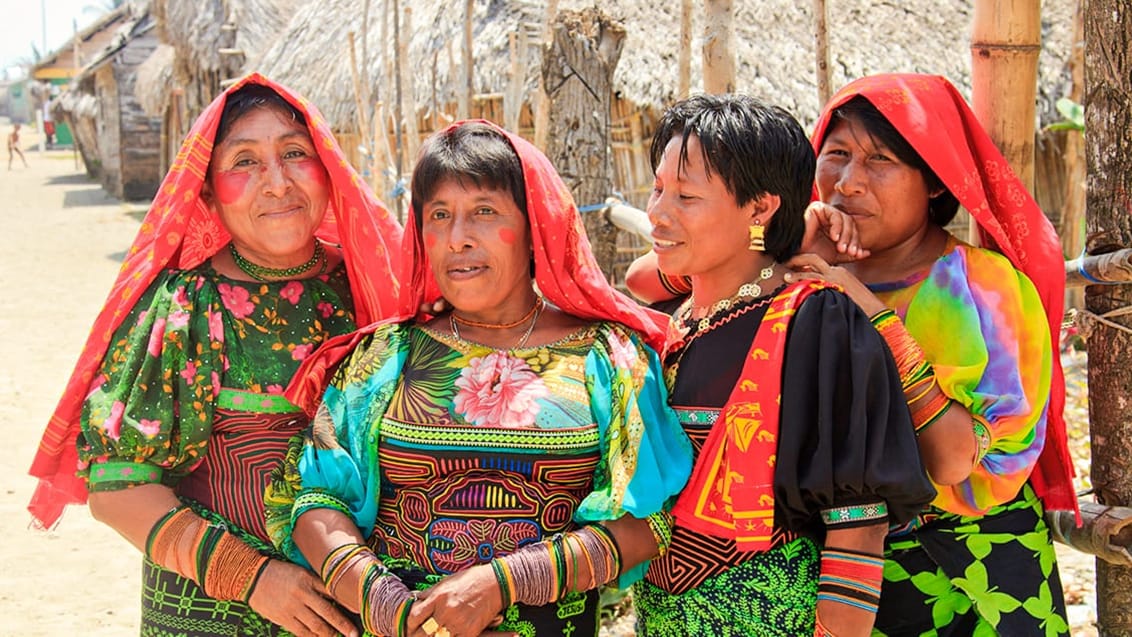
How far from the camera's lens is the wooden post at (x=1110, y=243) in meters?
2.58

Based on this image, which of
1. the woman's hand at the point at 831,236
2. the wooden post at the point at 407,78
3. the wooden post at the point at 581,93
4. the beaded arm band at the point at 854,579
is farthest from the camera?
the wooden post at the point at 407,78

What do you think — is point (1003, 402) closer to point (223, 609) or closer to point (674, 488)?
point (674, 488)

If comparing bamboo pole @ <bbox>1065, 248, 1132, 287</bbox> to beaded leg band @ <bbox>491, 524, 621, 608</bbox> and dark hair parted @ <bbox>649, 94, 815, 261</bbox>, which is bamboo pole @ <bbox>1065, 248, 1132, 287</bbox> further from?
beaded leg band @ <bbox>491, 524, 621, 608</bbox>

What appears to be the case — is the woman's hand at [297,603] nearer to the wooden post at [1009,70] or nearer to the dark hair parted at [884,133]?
the dark hair parted at [884,133]

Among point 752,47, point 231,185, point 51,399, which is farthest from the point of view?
point 752,47

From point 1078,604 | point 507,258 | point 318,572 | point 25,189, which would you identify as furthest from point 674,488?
point 25,189

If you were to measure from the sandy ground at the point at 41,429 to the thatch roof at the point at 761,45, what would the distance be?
374cm

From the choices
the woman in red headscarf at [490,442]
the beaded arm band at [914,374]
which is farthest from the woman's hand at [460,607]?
the beaded arm band at [914,374]

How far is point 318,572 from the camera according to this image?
2053 mm

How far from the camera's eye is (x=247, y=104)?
2.36 meters

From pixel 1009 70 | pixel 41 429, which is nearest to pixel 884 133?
pixel 1009 70

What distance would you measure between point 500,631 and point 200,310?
0.98 meters

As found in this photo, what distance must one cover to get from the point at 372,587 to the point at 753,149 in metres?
1.11

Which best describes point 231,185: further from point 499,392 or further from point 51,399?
point 51,399
